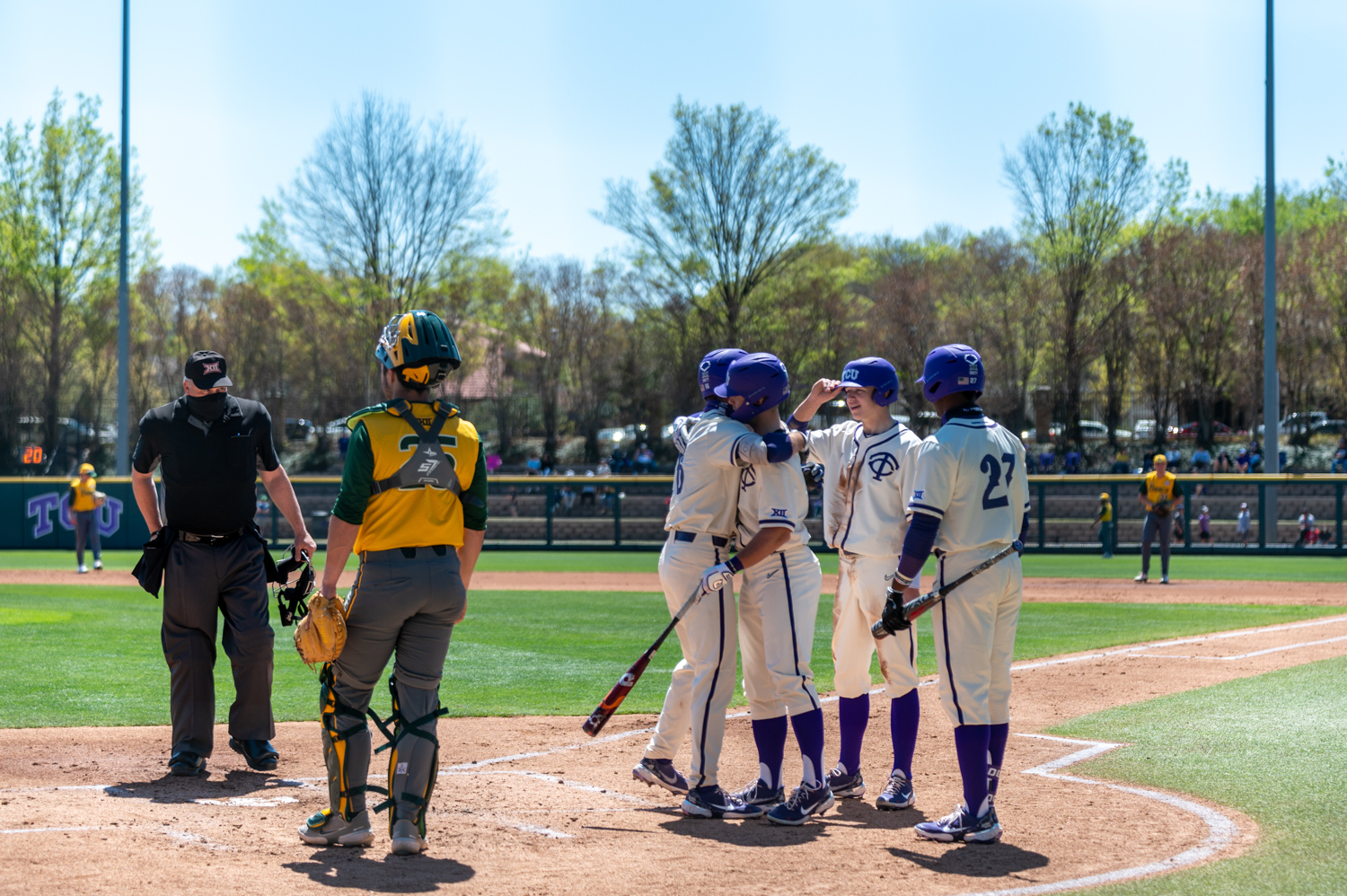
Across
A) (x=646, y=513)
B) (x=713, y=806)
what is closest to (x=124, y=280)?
Result: (x=646, y=513)

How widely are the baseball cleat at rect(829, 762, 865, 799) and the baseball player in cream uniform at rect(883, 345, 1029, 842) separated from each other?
0.72 metres

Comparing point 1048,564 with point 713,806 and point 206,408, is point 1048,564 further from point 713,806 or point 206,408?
point 206,408

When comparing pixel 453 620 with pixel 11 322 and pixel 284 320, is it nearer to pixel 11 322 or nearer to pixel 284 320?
pixel 11 322

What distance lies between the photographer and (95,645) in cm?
1075

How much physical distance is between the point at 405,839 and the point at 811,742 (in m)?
1.77

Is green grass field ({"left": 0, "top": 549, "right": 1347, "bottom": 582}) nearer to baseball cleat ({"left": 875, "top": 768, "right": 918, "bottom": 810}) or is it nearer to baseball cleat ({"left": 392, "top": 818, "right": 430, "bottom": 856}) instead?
baseball cleat ({"left": 875, "top": 768, "right": 918, "bottom": 810})

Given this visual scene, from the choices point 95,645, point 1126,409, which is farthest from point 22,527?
point 1126,409

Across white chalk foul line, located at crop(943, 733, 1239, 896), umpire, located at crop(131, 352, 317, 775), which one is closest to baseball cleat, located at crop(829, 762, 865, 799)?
white chalk foul line, located at crop(943, 733, 1239, 896)

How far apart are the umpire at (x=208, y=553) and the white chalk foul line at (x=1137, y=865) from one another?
3730 mm

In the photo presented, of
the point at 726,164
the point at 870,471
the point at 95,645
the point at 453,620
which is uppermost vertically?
the point at 726,164

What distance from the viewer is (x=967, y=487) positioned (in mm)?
4848

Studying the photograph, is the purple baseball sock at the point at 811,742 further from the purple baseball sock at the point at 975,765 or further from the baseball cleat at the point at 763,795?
the purple baseball sock at the point at 975,765

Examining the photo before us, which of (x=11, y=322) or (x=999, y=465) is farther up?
(x=11, y=322)

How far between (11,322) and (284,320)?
998cm
